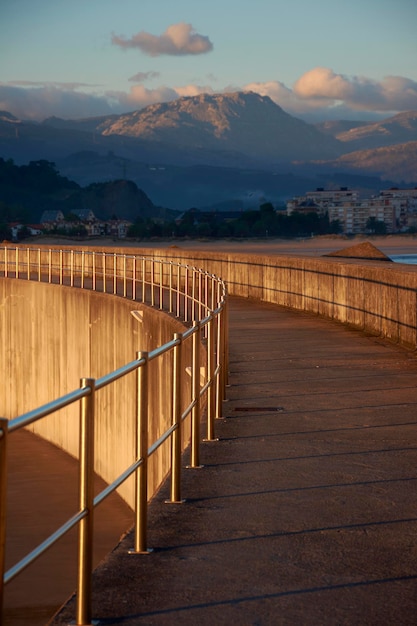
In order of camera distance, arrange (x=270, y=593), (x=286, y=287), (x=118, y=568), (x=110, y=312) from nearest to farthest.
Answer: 1. (x=270, y=593)
2. (x=118, y=568)
3. (x=286, y=287)
4. (x=110, y=312)

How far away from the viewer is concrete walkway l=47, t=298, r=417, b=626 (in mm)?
5605

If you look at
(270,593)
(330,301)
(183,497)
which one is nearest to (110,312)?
(330,301)

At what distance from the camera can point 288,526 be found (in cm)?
714

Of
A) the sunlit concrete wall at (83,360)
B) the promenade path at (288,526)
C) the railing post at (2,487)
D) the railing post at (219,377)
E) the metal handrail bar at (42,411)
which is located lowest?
the sunlit concrete wall at (83,360)

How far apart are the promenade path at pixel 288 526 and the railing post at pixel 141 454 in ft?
0.43

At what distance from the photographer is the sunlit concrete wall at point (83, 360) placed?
69.9 ft

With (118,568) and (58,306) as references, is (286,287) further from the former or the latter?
(118,568)

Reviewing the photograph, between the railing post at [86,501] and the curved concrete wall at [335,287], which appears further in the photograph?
the curved concrete wall at [335,287]

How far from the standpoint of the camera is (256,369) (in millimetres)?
15430

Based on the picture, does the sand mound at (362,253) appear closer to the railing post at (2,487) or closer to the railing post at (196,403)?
the railing post at (196,403)

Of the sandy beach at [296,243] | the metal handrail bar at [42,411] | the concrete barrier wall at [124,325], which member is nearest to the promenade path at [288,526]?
the metal handrail bar at [42,411]

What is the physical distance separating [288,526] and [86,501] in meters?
2.22

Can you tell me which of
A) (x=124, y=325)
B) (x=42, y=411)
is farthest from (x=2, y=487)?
(x=124, y=325)

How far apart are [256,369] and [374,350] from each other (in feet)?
9.09
